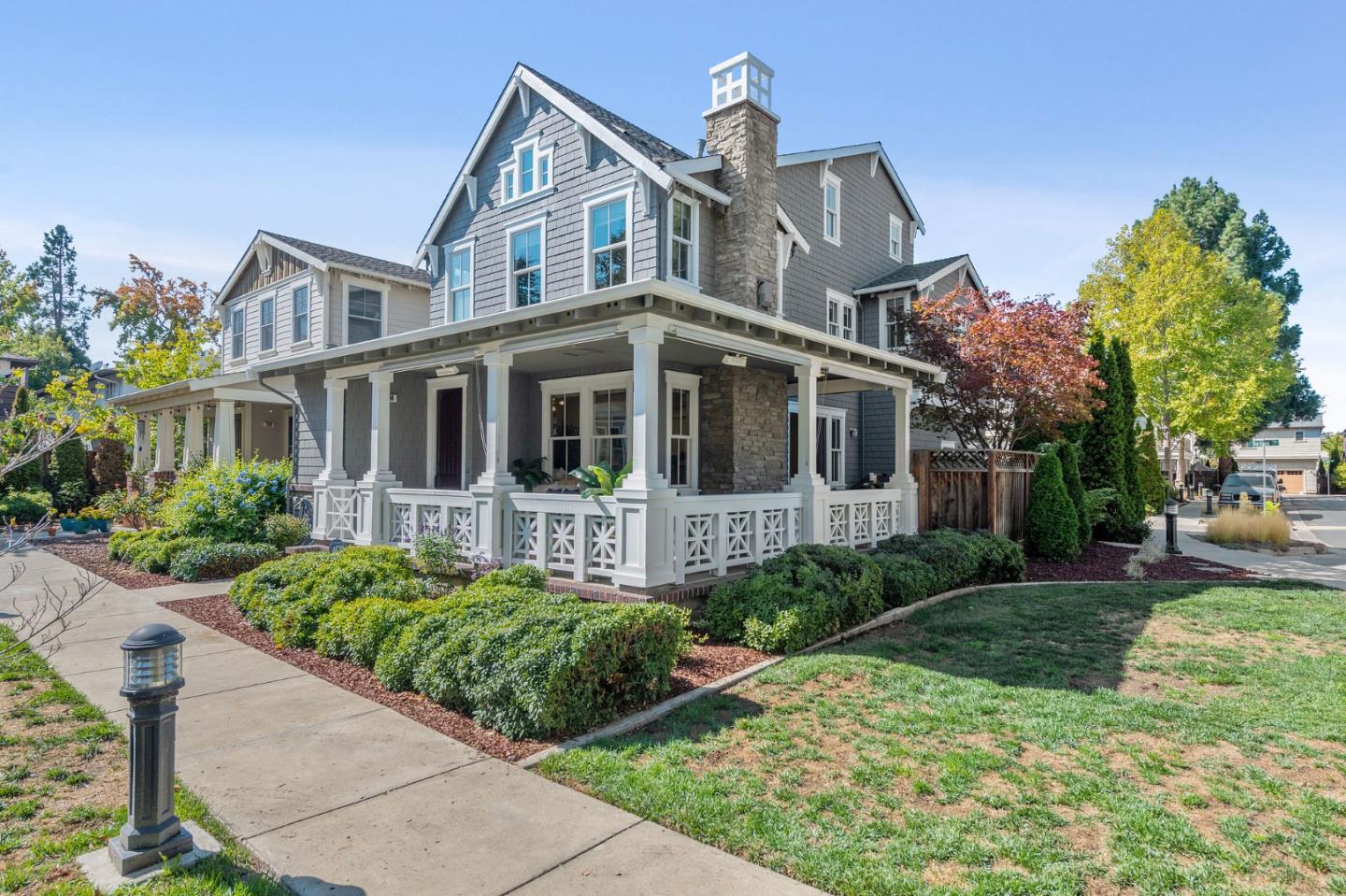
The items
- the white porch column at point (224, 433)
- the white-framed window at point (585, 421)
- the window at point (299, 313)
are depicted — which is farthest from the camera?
the window at point (299, 313)

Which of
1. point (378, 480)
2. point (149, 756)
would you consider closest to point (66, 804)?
point (149, 756)

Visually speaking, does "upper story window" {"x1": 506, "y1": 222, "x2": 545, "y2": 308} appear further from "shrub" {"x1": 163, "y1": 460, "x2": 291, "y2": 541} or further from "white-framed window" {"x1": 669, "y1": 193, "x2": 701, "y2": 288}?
"shrub" {"x1": 163, "y1": 460, "x2": 291, "y2": 541}

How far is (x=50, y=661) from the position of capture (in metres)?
6.22

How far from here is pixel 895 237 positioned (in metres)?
19.7

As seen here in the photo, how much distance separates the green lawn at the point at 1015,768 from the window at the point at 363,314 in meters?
14.3

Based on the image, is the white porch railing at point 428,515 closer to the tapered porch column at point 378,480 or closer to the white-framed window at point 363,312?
the tapered porch column at point 378,480

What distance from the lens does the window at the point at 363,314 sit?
1655 cm

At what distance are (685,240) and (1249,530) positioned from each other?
48.4 feet

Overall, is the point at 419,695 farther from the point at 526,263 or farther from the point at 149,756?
the point at 526,263

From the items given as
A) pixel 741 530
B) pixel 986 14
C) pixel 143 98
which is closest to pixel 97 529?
pixel 143 98

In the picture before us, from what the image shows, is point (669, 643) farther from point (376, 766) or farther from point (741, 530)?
point (741, 530)

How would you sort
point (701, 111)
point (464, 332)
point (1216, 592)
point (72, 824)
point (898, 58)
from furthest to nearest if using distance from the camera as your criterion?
point (701, 111) < point (898, 58) < point (1216, 592) < point (464, 332) < point (72, 824)

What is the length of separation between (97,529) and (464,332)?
48.1 ft

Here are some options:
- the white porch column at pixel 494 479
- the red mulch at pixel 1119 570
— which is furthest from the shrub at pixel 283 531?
the red mulch at pixel 1119 570
